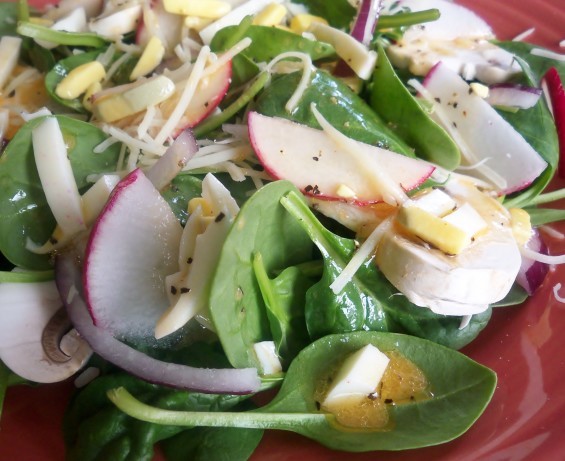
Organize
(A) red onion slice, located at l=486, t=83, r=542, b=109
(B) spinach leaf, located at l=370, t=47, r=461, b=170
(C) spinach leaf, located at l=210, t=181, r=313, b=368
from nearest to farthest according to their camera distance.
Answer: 1. (C) spinach leaf, located at l=210, t=181, r=313, b=368
2. (B) spinach leaf, located at l=370, t=47, r=461, b=170
3. (A) red onion slice, located at l=486, t=83, r=542, b=109

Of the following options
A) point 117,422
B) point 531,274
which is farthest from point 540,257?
point 117,422

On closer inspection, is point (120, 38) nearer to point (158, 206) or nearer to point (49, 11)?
point (49, 11)

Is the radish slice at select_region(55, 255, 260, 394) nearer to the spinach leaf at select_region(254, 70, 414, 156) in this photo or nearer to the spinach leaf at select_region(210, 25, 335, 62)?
the spinach leaf at select_region(254, 70, 414, 156)

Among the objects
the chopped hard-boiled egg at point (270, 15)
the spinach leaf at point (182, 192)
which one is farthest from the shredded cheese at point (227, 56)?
the spinach leaf at point (182, 192)

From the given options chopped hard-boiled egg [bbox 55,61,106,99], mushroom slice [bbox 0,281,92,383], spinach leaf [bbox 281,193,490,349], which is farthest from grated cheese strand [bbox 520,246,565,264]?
chopped hard-boiled egg [bbox 55,61,106,99]

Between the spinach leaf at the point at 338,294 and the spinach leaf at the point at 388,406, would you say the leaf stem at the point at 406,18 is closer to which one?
the spinach leaf at the point at 338,294

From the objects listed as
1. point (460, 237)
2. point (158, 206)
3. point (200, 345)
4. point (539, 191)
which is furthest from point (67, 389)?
point (539, 191)
